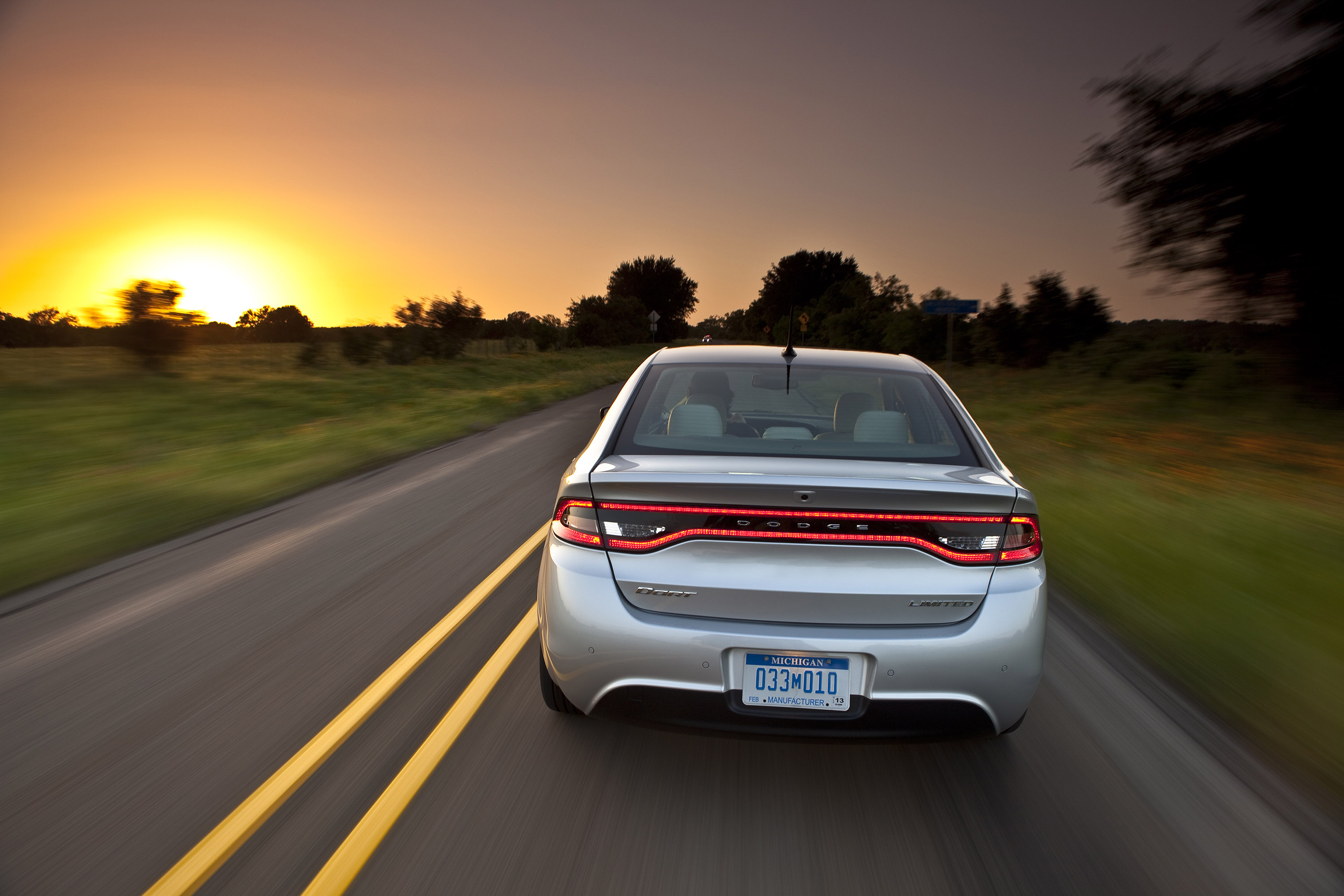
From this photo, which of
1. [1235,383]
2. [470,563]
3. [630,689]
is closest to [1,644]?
[470,563]

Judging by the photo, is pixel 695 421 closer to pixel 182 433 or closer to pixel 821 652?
pixel 821 652

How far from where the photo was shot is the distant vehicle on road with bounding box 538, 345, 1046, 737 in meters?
2.47

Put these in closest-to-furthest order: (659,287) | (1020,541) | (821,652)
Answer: (821,652) < (1020,541) < (659,287)

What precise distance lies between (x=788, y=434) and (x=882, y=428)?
1.32 ft

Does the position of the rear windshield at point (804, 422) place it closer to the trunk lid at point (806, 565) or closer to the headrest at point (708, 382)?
the headrest at point (708, 382)

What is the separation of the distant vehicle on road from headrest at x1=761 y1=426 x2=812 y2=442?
0.63 m

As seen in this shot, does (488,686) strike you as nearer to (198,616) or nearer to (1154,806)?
(198,616)

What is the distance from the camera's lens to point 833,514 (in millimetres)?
2484

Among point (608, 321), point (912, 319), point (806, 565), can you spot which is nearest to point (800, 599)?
point (806, 565)

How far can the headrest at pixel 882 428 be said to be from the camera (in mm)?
3275

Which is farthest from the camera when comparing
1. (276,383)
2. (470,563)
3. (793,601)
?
(276,383)

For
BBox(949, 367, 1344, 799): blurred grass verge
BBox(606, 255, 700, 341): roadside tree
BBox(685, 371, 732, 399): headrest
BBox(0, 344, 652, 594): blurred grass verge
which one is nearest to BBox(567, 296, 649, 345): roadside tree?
BBox(606, 255, 700, 341): roadside tree

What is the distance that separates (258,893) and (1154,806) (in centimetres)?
285

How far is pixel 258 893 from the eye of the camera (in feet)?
7.18
